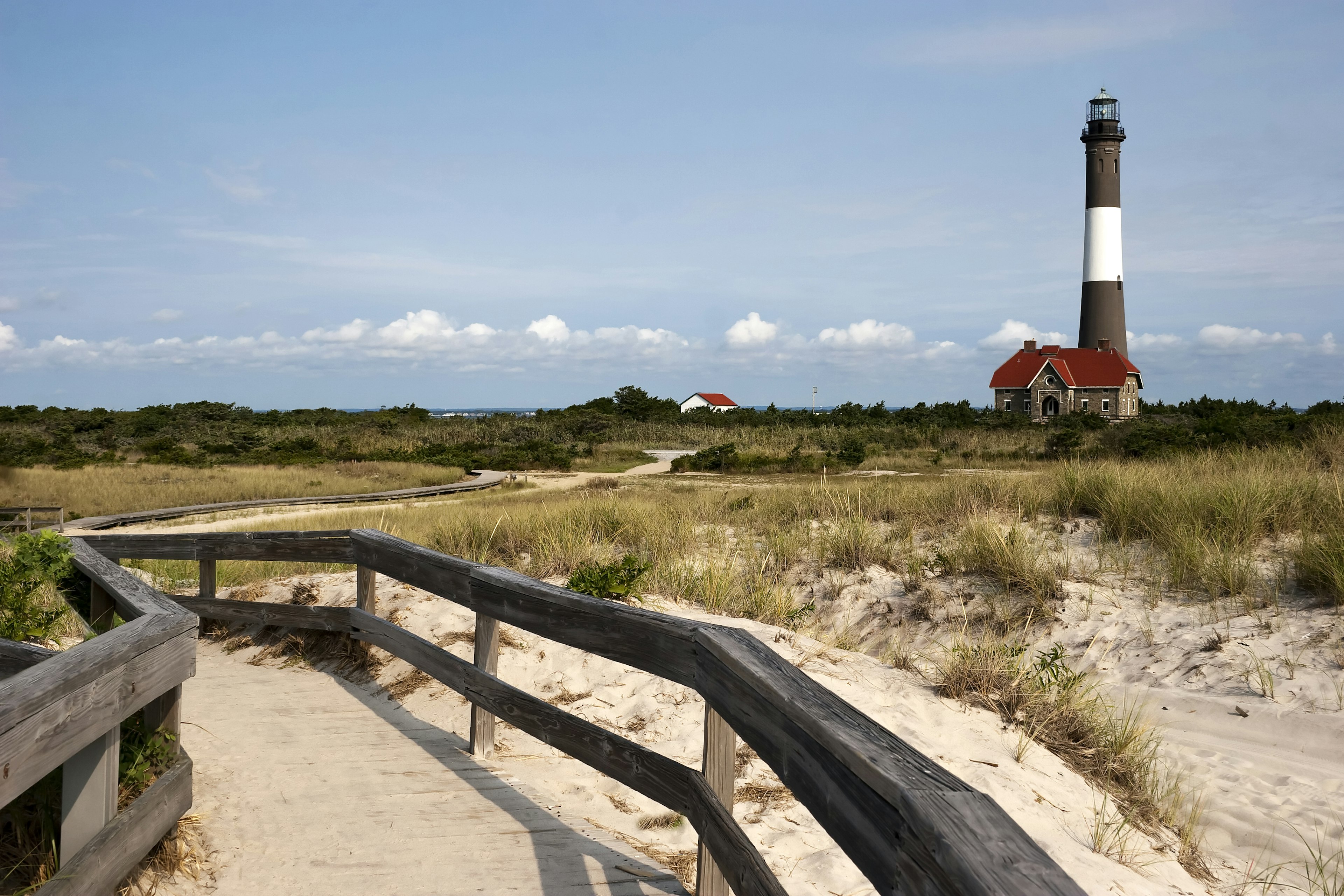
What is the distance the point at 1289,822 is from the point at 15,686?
6550 millimetres

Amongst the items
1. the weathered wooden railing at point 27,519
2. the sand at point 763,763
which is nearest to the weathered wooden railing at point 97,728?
the sand at point 763,763

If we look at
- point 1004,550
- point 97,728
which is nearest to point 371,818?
point 97,728

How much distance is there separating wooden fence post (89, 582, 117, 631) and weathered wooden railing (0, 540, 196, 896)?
83.9 inches

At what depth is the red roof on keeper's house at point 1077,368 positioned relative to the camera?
5406 cm

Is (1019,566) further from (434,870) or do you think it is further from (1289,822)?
(434,870)

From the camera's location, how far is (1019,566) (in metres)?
9.51

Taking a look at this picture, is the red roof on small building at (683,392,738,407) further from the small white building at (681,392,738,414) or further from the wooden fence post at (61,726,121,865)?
the wooden fence post at (61,726,121,865)

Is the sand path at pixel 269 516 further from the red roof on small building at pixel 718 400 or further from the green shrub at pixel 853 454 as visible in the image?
the red roof on small building at pixel 718 400

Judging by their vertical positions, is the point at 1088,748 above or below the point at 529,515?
below

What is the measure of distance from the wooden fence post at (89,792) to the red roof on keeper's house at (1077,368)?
57352 mm

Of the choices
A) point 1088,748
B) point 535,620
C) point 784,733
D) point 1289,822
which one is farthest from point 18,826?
point 1289,822

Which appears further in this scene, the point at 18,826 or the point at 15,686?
the point at 18,826

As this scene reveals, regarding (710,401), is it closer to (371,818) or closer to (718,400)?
(718,400)

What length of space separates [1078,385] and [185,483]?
4716 cm
